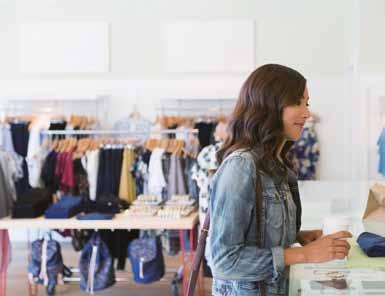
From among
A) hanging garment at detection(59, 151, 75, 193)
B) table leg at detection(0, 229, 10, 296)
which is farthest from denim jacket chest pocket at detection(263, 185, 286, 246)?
hanging garment at detection(59, 151, 75, 193)

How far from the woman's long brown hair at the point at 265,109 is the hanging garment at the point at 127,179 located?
3.72 m

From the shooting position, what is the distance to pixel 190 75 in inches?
227

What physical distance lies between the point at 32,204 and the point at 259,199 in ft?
10.5

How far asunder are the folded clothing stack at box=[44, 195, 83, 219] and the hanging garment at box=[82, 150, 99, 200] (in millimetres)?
747

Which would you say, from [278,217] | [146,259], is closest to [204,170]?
[146,259]

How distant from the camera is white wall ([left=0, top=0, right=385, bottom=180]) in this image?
5.64m

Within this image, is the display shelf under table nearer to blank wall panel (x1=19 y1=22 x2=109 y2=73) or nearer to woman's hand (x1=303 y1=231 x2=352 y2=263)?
blank wall panel (x1=19 y1=22 x2=109 y2=73)

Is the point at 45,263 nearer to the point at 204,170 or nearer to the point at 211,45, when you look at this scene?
the point at 204,170

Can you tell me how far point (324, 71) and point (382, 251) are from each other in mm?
4384

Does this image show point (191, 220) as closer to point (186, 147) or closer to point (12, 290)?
point (186, 147)

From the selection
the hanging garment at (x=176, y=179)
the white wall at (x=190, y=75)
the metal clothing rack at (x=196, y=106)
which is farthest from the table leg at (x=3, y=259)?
the metal clothing rack at (x=196, y=106)

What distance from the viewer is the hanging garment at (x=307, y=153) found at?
558 centimetres

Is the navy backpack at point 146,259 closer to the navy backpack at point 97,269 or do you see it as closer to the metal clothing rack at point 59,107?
the navy backpack at point 97,269

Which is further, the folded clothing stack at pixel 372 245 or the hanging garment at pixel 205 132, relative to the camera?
the hanging garment at pixel 205 132
